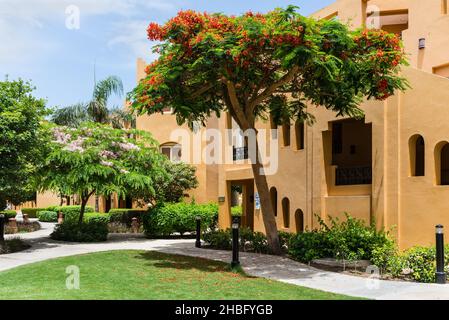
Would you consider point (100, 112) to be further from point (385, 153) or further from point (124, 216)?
point (385, 153)

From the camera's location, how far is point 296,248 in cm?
1482

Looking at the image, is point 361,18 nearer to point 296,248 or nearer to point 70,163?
point 296,248

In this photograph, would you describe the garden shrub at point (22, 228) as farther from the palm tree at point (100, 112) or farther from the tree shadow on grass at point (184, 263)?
the tree shadow on grass at point (184, 263)

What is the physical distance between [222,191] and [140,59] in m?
12.2

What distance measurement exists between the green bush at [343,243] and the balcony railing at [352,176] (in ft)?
8.35

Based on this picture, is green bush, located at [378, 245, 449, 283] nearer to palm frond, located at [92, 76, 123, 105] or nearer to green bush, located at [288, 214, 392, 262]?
green bush, located at [288, 214, 392, 262]

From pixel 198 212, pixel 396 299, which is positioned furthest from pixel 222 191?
pixel 396 299

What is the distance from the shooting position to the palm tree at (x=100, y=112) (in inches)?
1387

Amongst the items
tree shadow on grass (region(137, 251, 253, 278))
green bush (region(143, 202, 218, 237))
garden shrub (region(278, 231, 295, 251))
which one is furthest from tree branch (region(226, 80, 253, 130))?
green bush (region(143, 202, 218, 237))

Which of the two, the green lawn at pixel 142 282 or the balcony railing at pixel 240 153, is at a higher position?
the balcony railing at pixel 240 153

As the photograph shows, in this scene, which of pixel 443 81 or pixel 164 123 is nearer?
pixel 443 81

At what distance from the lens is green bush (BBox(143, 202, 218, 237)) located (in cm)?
2372

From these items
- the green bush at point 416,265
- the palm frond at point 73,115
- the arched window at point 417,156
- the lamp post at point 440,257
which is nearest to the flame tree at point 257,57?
the arched window at point 417,156
